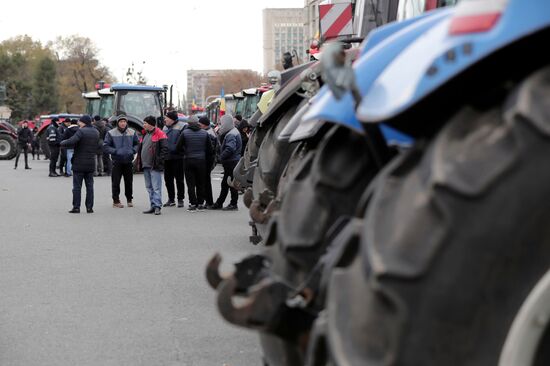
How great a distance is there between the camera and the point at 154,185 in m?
19.6

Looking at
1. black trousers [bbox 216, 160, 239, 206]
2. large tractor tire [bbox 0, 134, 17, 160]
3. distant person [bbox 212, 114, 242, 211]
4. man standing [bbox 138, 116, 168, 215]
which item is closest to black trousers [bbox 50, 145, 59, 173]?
man standing [bbox 138, 116, 168, 215]

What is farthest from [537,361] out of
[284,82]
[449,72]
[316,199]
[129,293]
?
[129,293]

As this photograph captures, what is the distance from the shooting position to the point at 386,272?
2.30 m

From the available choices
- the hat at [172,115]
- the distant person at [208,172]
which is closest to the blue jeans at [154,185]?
the distant person at [208,172]

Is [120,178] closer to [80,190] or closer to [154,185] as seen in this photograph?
[80,190]

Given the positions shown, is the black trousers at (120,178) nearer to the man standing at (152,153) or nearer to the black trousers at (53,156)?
the man standing at (152,153)

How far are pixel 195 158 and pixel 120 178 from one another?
6.29 feet

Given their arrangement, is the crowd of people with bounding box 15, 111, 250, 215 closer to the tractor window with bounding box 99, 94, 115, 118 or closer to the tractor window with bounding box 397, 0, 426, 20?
the tractor window with bounding box 397, 0, 426, 20

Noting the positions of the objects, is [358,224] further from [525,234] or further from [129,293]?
[129,293]

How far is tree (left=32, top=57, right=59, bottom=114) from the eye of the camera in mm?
112688

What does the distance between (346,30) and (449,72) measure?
22.2 ft

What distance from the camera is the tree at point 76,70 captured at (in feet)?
393

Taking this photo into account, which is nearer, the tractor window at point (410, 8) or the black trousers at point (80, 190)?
the tractor window at point (410, 8)

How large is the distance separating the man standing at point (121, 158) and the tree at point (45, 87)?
306 ft
